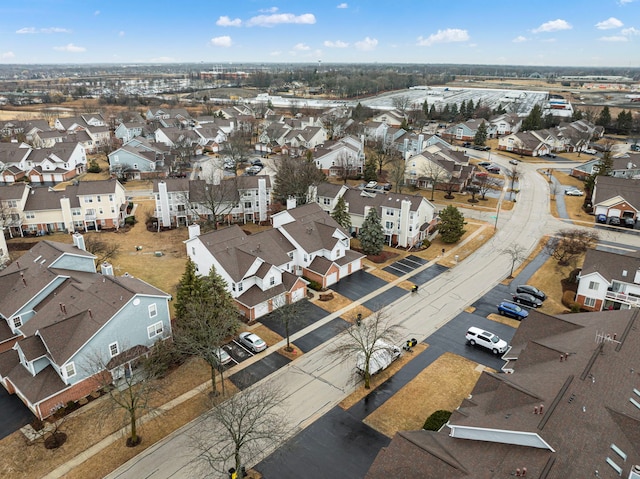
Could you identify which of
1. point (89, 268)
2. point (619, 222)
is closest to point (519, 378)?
point (89, 268)

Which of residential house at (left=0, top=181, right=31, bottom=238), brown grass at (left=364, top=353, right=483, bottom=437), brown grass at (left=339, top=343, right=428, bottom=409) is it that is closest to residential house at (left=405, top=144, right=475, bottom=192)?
brown grass at (left=339, top=343, right=428, bottom=409)

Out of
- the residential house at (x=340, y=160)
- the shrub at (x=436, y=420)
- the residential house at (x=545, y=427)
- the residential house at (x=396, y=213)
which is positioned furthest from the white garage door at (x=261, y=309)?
the residential house at (x=340, y=160)

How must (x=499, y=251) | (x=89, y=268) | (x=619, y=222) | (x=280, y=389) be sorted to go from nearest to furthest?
(x=280, y=389)
(x=89, y=268)
(x=499, y=251)
(x=619, y=222)

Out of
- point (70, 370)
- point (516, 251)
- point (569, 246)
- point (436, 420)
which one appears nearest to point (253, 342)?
point (70, 370)

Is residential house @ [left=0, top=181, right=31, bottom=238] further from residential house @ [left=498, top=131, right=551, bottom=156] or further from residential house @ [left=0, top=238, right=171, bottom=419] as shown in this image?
residential house @ [left=498, top=131, right=551, bottom=156]

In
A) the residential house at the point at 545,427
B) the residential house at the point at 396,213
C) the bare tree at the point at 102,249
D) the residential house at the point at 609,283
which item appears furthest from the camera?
the residential house at the point at 396,213

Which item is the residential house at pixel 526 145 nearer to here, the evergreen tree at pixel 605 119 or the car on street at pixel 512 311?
the evergreen tree at pixel 605 119

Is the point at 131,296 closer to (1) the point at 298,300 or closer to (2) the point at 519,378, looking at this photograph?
(1) the point at 298,300
